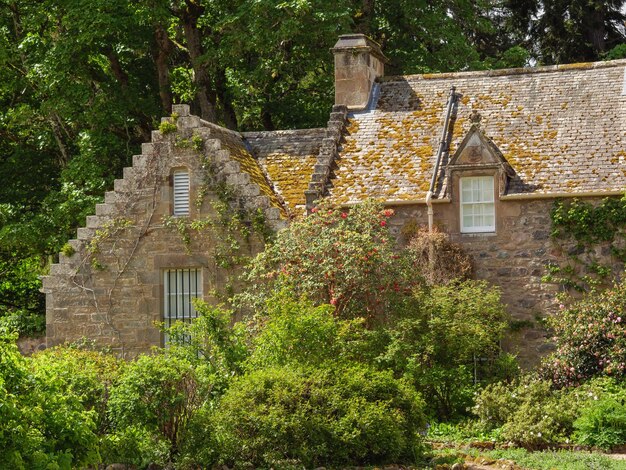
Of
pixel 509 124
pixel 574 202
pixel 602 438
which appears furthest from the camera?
pixel 509 124

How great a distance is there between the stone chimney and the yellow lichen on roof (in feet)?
5.60

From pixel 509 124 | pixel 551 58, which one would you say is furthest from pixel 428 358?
Answer: pixel 551 58

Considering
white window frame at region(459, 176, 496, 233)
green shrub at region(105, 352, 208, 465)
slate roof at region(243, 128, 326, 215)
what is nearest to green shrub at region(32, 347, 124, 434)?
green shrub at region(105, 352, 208, 465)

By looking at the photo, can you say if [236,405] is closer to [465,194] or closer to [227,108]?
[465,194]

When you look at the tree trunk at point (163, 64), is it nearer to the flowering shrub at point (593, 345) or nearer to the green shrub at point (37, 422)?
the flowering shrub at point (593, 345)

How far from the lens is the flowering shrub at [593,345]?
19.3m

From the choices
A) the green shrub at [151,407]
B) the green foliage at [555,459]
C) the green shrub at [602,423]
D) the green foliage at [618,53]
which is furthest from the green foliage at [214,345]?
the green foliage at [618,53]

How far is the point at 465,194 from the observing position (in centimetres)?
2430

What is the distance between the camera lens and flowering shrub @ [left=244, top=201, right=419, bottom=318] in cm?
2091

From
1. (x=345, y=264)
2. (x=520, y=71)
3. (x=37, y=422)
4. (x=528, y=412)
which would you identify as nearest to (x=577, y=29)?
(x=520, y=71)

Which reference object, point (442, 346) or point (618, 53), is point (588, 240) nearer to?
point (442, 346)

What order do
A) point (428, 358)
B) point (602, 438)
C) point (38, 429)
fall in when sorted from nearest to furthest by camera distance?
point (38, 429) < point (602, 438) < point (428, 358)

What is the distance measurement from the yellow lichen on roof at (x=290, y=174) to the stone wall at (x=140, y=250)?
81cm

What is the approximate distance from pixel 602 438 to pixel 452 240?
7.93m
